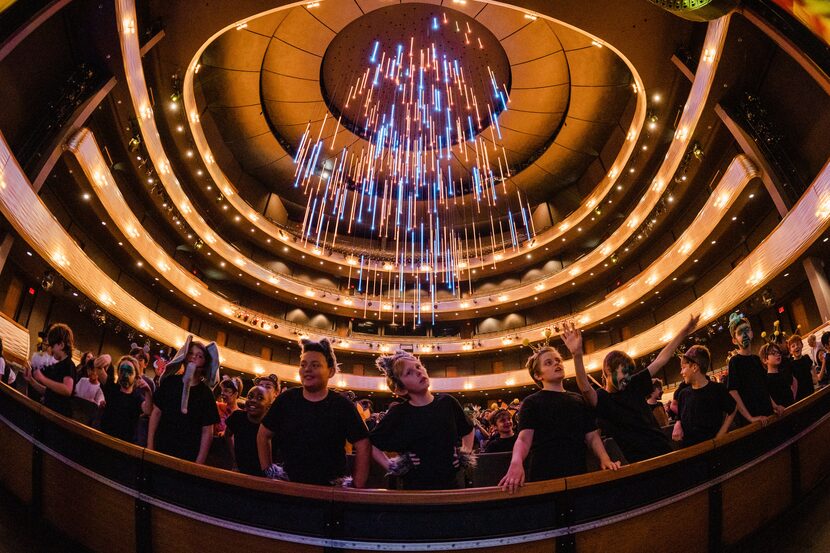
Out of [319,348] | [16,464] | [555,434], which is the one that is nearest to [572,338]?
[555,434]

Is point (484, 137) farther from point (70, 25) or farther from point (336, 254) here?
point (70, 25)

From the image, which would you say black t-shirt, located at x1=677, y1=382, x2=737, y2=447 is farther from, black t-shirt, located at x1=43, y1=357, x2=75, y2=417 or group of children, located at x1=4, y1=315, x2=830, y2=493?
black t-shirt, located at x1=43, y1=357, x2=75, y2=417

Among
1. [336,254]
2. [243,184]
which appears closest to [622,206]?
[336,254]

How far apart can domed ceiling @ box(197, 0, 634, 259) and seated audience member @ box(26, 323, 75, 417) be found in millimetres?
14453

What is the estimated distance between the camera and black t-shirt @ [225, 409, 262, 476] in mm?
3369

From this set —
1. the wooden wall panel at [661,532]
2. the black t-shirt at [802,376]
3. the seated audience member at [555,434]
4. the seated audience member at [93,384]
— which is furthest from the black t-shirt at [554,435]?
the seated audience member at [93,384]

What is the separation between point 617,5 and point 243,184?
1859cm

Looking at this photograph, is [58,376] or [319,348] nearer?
[319,348]

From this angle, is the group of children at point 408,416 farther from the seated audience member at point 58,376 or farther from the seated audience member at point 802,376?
the seated audience member at point 802,376

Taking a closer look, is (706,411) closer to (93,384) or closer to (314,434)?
(314,434)

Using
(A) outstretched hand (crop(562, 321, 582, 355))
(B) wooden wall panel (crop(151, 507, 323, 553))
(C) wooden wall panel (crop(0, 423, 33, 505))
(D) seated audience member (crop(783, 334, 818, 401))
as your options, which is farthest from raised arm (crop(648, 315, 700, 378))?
(C) wooden wall panel (crop(0, 423, 33, 505))

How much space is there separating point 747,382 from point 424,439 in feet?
9.89

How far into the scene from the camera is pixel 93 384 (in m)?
4.62

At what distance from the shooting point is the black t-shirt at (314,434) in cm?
267
